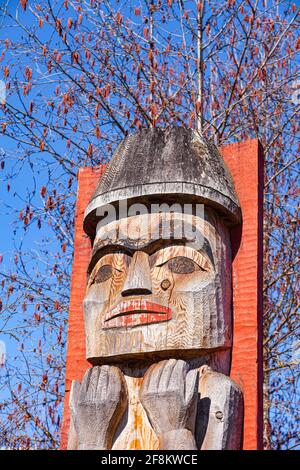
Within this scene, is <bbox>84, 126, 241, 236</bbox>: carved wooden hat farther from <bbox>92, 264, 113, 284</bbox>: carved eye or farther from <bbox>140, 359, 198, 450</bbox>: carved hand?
<bbox>140, 359, 198, 450</bbox>: carved hand

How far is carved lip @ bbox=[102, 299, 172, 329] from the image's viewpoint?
5.34 meters

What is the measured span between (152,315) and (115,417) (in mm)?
702

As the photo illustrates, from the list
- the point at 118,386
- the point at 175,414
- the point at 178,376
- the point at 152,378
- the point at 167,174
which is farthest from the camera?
the point at 167,174

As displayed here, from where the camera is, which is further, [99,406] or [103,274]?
[103,274]

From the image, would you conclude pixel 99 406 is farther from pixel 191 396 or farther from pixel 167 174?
pixel 167 174

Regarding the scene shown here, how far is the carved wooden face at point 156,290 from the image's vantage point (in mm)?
5312

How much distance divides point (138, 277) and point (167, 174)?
0.77 meters

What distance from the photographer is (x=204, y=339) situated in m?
5.28

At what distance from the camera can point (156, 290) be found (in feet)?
18.0

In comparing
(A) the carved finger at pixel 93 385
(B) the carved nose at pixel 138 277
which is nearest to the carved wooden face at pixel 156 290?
(B) the carved nose at pixel 138 277

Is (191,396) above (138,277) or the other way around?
the other way around

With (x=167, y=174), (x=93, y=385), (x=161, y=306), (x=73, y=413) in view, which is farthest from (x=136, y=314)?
(x=167, y=174)

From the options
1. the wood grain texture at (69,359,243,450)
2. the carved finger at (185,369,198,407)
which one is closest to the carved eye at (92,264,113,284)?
the wood grain texture at (69,359,243,450)

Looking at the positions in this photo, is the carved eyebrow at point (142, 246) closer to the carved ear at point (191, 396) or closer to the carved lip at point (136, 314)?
the carved lip at point (136, 314)
